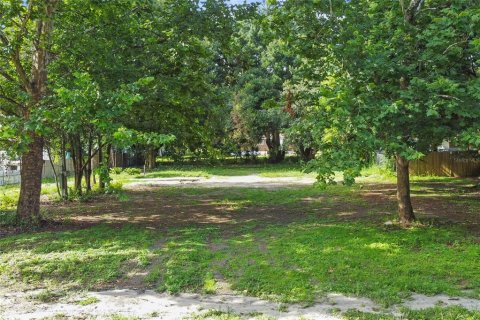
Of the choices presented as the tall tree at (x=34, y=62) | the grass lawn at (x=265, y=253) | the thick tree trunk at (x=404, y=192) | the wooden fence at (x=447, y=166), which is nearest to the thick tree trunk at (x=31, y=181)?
the tall tree at (x=34, y=62)

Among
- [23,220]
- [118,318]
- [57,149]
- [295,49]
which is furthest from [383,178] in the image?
[118,318]

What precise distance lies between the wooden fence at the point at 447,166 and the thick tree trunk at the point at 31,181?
1387 cm

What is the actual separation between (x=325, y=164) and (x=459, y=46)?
105 inches

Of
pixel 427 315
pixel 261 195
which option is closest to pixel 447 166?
pixel 261 195

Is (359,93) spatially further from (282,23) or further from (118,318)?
(118,318)

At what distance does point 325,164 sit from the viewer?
5.56m

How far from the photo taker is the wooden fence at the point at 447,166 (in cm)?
Result: 1708

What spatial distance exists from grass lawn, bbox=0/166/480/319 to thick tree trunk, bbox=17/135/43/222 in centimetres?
69

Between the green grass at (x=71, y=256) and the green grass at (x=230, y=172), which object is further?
the green grass at (x=230, y=172)

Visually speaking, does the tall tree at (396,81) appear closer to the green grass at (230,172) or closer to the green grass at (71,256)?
the green grass at (71,256)

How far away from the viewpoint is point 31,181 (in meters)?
8.25

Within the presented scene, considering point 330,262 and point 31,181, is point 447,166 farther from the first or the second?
point 31,181

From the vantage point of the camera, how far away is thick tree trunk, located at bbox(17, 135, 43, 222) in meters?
8.20

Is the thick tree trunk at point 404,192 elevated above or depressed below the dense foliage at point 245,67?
below
